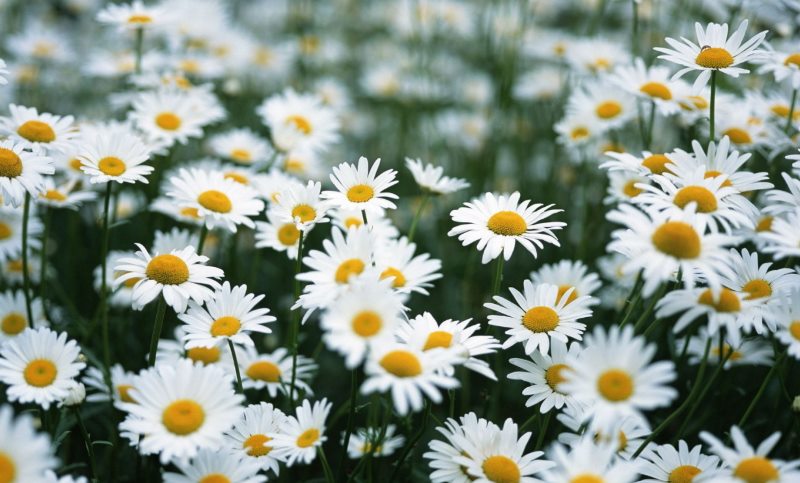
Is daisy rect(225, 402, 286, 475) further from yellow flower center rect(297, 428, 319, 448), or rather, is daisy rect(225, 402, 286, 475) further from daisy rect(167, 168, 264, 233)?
daisy rect(167, 168, 264, 233)

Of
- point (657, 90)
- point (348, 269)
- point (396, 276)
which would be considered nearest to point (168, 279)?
point (348, 269)

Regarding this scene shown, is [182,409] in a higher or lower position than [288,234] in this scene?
lower

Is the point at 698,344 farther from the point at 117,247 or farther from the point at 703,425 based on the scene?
the point at 117,247

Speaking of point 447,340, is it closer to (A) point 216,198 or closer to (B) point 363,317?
(B) point 363,317

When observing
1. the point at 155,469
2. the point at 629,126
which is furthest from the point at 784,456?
the point at 629,126

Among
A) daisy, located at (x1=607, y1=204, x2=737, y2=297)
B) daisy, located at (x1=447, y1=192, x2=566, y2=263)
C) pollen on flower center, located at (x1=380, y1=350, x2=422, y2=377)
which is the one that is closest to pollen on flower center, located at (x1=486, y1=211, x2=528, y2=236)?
daisy, located at (x1=447, y1=192, x2=566, y2=263)

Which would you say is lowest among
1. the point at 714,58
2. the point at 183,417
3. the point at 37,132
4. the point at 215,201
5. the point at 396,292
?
the point at 183,417

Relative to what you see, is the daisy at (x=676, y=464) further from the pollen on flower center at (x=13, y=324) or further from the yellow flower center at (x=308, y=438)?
the pollen on flower center at (x=13, y=324)
